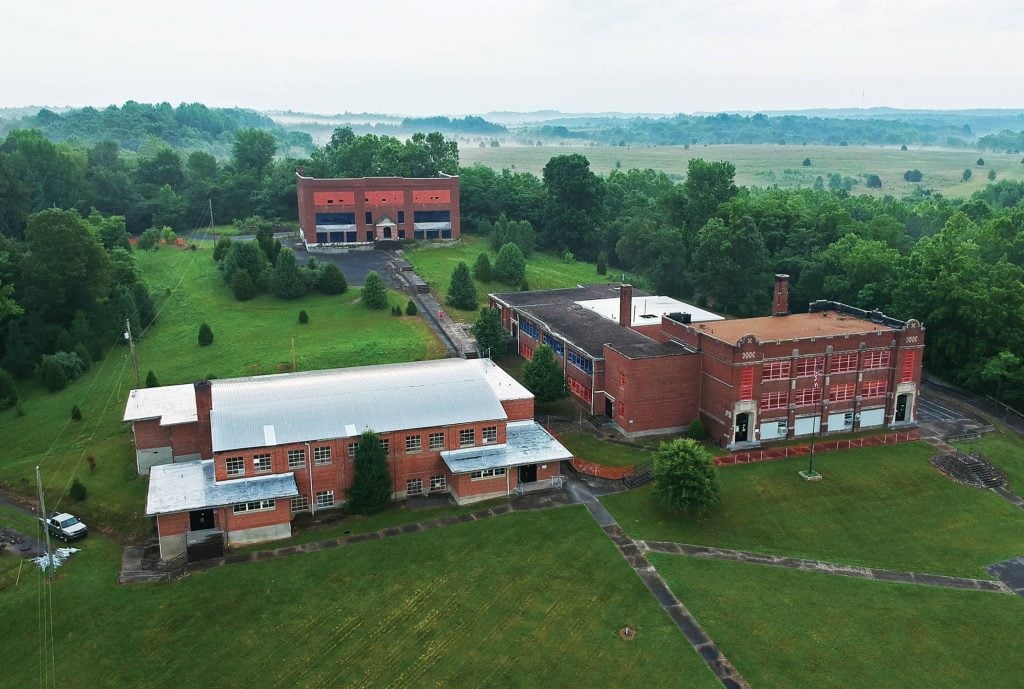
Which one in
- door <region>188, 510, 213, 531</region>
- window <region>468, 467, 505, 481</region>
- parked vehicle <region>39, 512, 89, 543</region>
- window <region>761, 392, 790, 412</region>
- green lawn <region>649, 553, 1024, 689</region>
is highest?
window <region>761, 392, 790, 412</region>

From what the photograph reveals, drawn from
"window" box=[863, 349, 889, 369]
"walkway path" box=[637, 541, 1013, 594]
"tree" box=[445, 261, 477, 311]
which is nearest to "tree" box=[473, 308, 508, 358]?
"tree" box=[445, 261, 477, 311]

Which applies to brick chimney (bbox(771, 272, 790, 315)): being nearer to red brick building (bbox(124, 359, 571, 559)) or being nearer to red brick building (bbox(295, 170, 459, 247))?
red brick building (bbox(124, 359, 571, 559))

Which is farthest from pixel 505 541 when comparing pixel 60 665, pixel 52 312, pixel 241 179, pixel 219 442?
pixel 241 179

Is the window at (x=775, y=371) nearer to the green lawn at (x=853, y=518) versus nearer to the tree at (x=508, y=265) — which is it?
the green lawn at (x=853, y=518)

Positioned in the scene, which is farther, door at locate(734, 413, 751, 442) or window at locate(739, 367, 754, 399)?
door at locate(734, 413, 751, 442)

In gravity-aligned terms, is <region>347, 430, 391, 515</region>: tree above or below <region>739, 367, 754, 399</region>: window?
below

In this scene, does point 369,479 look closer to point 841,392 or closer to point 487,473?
point 487,473

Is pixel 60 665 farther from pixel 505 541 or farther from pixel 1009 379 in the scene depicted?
pixel 1009 379
